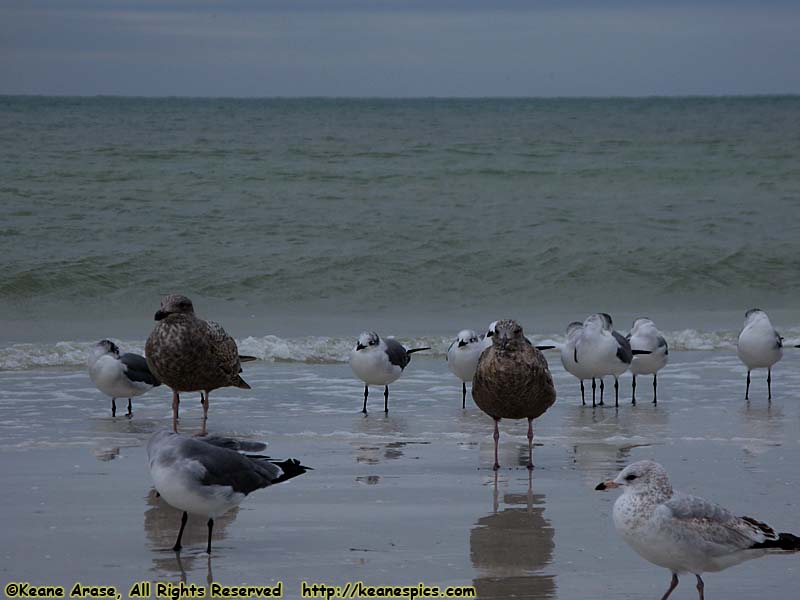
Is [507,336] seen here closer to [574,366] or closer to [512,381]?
[512,381]

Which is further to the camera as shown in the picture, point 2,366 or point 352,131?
point 352,131

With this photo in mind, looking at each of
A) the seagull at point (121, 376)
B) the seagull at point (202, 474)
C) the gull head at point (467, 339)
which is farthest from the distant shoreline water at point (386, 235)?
the seagull at point (202, 474)

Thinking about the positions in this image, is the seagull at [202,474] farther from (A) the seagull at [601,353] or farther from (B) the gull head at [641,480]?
(A) the seagull at [601,353]

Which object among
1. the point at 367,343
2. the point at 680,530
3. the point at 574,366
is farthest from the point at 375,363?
the point at 680,530

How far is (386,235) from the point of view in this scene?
70.9 ft

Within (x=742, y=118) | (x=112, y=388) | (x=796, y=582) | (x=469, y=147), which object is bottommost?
(x=796, y=582)

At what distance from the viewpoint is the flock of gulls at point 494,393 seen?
17.3ft

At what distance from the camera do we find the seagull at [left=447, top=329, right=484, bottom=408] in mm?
10797

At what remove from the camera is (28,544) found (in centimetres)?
627

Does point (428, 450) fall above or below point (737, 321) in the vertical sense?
below

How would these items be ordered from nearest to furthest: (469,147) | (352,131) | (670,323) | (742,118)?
(670,323) → (469,147) → (352,131) → (742,118)

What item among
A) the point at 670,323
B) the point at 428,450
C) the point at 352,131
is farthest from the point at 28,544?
the point at 352,131

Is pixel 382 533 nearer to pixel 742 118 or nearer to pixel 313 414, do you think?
pixel 313 414

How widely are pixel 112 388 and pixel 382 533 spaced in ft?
13.7
